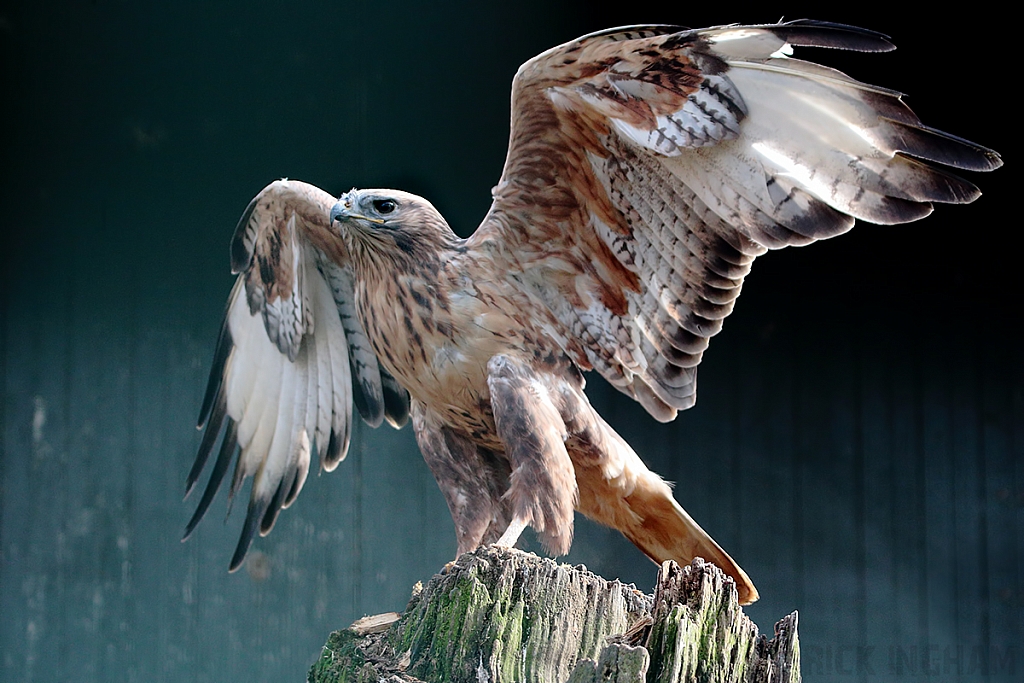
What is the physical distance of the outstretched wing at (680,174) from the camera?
1.95 meters

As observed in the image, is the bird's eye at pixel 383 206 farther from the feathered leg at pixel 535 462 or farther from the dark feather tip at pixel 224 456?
the dark feather tip at pixel 224 456

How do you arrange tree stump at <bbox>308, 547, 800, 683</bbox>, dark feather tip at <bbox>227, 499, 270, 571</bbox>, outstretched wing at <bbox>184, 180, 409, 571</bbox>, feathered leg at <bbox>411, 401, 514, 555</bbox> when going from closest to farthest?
1. tree stump at <bbox>308, 547, 800, 683</bbox>
2. feathered leg at <bbox>411, 401, 514, 555</bbox>
3. outstretched wing at <bbox>184, 180, 409, 571</bbox>
4. dark feather tip at <bbox>227, 499, 270, 571</bbox>

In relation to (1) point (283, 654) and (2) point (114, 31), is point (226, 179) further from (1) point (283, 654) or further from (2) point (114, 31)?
(1) point (283, 654)

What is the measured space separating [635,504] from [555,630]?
655mm

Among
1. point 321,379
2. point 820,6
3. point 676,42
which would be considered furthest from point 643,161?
point 820,6

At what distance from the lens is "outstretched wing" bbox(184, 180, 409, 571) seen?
2.87m

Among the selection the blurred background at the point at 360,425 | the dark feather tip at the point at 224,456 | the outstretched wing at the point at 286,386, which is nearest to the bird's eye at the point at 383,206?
the outstretched wing at the point at 286,386

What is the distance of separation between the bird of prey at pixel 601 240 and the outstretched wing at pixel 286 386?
1.2 inches

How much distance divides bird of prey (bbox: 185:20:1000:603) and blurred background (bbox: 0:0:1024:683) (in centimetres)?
111

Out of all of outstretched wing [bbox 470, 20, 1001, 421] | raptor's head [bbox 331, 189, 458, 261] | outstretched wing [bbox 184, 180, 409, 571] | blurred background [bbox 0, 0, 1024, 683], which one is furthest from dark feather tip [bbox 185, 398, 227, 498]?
outstretched wing [bbox 470, 20, 1001, 421]

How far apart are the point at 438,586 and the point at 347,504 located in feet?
6.57

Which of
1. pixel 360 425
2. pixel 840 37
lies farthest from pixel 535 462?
pixel 360 425

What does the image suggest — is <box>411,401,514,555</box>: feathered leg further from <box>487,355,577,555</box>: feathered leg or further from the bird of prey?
<box>487,355,577,555</box>: feathered leg

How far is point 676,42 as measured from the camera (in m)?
1.94
